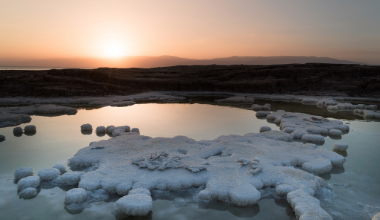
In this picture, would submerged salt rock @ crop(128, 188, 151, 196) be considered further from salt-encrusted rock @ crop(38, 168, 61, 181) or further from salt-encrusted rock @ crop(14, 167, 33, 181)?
salt-encrusted rock @ crop(14, 167, 33, 181)

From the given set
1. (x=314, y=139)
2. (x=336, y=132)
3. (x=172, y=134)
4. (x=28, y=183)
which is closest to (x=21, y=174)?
(x=28, y=183)

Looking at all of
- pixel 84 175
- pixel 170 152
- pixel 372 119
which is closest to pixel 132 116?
pixel 170 152

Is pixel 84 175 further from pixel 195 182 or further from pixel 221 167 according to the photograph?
pixel 221 167

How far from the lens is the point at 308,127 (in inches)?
296

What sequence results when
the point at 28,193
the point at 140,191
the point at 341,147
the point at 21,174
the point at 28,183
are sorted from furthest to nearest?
the point at 341,147
the point at 21,174
the point at 28,183
the point at 28,193
the point at 140,191

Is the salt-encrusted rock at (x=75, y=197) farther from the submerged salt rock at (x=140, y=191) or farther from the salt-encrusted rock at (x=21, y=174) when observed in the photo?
the salt-encrusted rock at (x=21, y=174)

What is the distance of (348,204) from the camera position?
11.5 ft

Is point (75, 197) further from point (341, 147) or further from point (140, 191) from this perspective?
point (341, 147)

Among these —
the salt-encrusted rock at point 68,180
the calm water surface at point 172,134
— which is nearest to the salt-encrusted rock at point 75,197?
the calm water surface at point 172,134

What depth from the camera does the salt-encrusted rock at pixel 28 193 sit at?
374 cm

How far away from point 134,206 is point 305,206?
2.14 meters

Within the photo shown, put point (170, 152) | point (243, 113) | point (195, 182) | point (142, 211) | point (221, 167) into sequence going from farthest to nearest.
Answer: point (243, 113)
point (170, 152)
point (221, 167)
point (195, 182)
point (142, 211)

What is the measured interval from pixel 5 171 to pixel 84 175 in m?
1.76

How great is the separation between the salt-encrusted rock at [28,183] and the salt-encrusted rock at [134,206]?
154 centimetres
